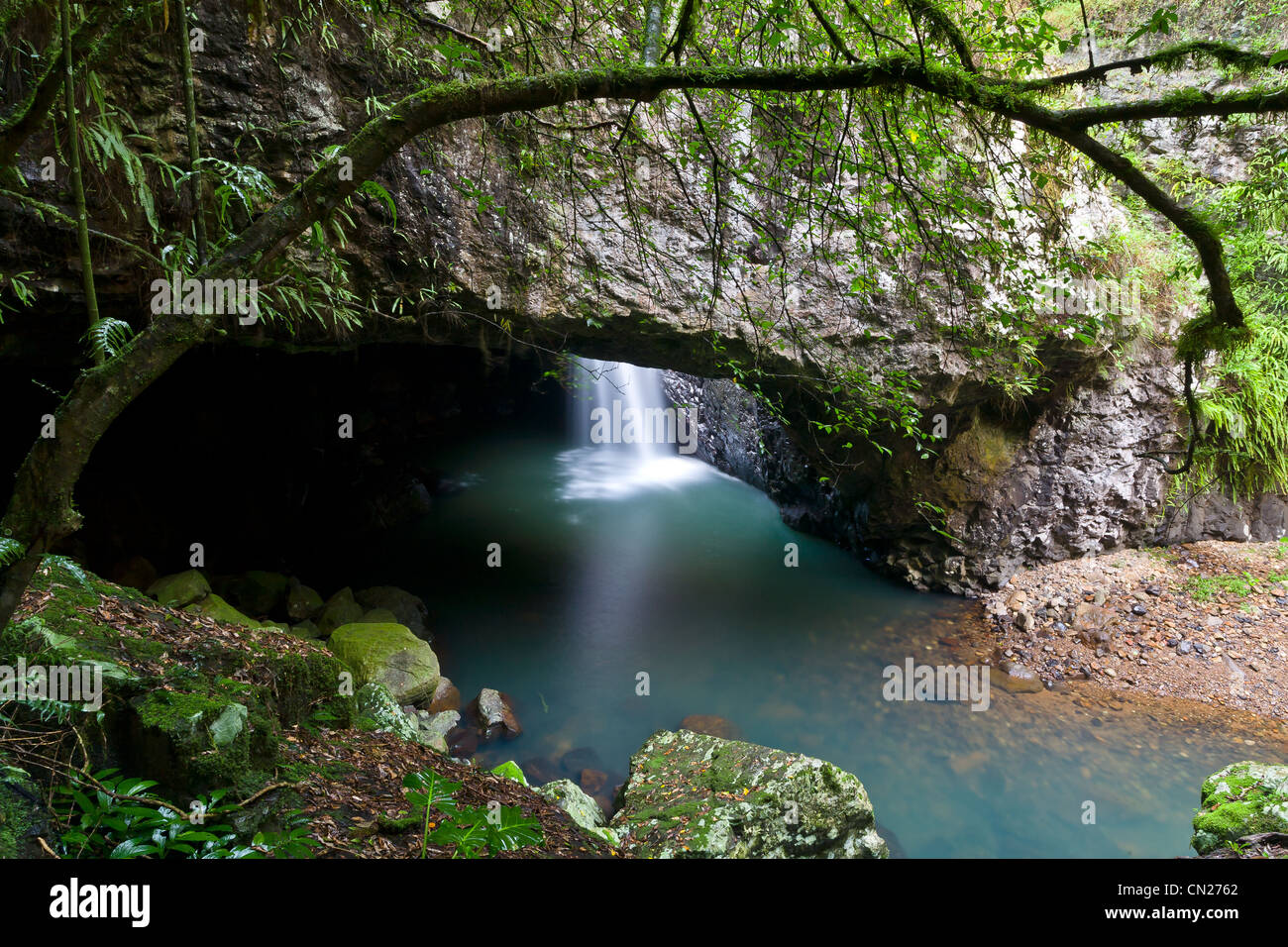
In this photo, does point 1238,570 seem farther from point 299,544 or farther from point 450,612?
point 299,544

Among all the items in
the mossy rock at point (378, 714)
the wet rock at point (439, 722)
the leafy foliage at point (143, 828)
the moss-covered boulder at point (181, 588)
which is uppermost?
the leafy foliage at point (143, 828)

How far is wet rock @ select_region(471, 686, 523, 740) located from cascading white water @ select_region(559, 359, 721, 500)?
8002 mm

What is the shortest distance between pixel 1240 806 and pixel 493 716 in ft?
18.7

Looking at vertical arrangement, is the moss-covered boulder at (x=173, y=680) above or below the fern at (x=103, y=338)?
below

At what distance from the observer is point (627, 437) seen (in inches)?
711

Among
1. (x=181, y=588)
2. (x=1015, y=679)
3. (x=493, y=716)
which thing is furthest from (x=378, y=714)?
(x=1015, y=679)

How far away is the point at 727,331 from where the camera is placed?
20.3 feet

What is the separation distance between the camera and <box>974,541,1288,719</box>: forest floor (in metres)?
6.51

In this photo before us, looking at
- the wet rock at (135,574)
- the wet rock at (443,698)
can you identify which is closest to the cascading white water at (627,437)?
the wet rock at (443,698)

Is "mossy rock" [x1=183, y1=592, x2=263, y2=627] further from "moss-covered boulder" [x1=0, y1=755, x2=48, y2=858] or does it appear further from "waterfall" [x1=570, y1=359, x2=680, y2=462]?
"waterfall" [x1=570, y1=359, x2=680, y2=462]

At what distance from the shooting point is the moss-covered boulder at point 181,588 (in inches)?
225

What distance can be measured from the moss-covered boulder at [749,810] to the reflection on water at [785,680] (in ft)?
3.98

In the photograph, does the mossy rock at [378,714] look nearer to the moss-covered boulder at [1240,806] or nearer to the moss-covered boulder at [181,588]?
the moss-covered boulder at [181,588]
